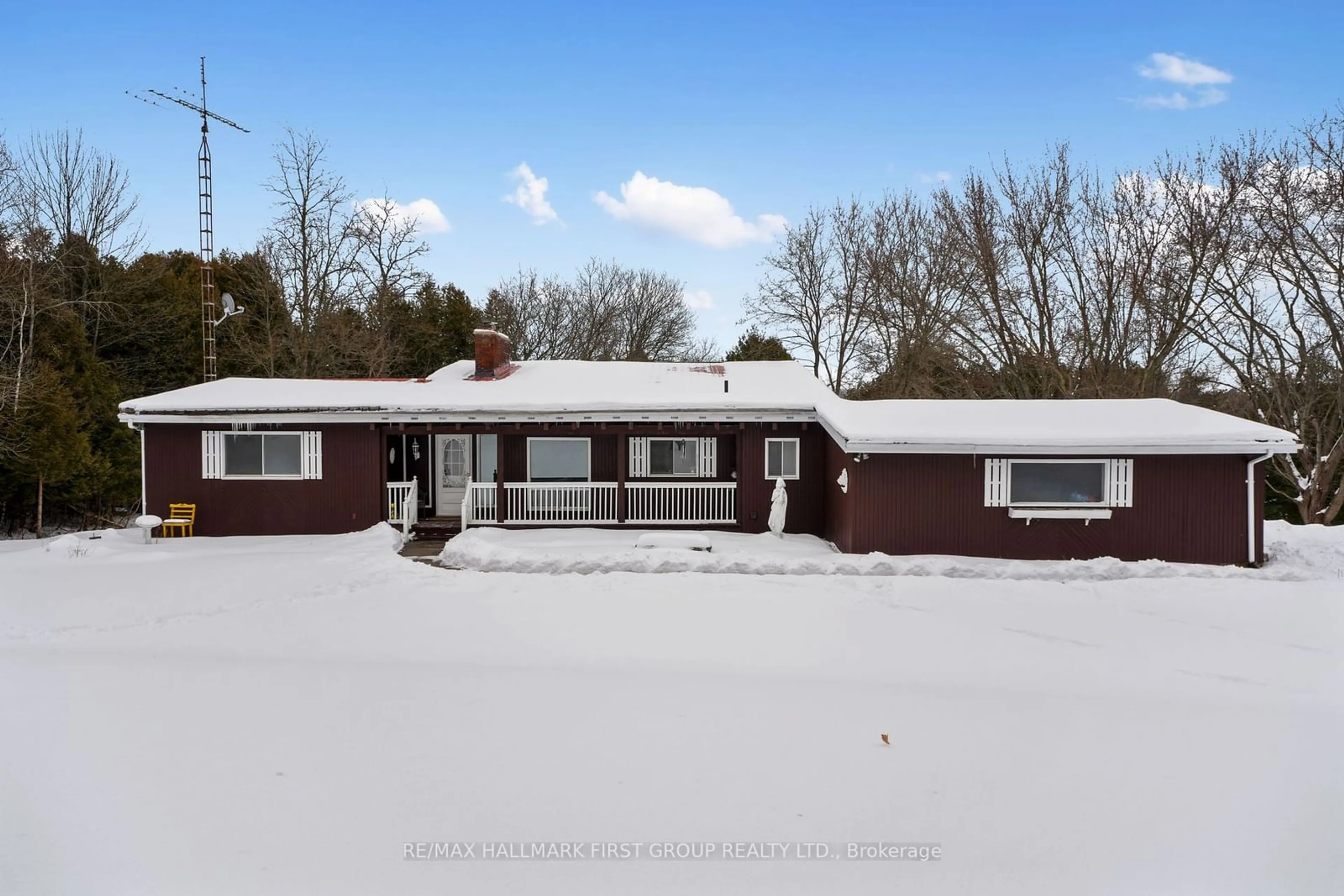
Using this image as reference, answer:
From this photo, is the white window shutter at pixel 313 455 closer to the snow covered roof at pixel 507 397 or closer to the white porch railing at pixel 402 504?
the snow covered roof at pixel 507 397

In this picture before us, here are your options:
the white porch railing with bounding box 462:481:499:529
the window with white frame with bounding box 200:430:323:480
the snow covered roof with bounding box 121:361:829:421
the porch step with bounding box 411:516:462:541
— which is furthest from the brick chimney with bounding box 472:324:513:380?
the window with white frame with bounding box 200:430:323:480

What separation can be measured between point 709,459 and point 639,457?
4.71ft

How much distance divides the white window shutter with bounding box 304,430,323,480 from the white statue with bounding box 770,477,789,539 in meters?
8.61

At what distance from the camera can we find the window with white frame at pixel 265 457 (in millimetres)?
13469

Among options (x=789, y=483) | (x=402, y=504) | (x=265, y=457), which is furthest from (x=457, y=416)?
(x=789, y=483)

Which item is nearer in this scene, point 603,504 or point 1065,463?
point 1065,463

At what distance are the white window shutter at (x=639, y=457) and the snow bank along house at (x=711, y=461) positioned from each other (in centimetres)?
4

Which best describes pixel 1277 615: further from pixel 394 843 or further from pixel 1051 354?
pixel 1051 354

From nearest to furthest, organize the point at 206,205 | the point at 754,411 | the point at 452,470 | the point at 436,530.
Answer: the point at 754,411
the point at 436,530
the point at 452,470
the point at 206,205

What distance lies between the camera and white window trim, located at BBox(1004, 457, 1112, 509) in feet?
37.8

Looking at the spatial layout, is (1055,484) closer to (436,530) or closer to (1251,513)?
(1251,513)

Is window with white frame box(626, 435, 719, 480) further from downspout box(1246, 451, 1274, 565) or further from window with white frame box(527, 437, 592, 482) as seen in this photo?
downspout box(1246, 451, 1274, 565)

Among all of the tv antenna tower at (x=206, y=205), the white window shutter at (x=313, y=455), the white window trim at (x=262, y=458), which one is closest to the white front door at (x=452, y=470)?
the white window shutter at (x=313, y=455)

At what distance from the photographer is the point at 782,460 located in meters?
13.9
